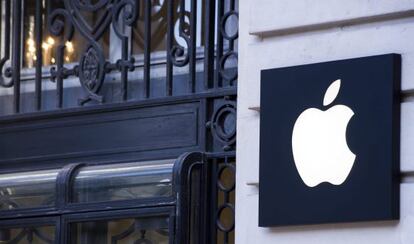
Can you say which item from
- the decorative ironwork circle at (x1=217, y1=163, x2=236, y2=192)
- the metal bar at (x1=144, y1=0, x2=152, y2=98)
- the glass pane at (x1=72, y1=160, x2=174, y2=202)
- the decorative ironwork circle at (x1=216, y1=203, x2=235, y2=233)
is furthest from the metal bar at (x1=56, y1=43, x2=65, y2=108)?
the decorative ironwork circle at (x1=216, y1=203, x2=235, y2=233)

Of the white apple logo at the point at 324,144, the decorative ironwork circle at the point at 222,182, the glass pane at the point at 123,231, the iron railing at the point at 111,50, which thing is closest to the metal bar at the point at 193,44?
the iron railing at the point at 111,50

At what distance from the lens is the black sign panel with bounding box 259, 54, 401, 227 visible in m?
8.63

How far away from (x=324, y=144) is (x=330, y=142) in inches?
2.2

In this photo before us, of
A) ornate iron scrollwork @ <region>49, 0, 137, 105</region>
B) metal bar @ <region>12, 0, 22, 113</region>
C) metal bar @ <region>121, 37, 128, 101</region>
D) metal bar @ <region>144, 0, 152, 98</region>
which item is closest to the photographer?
metal bar @ <region>144, 0, 152, 98</region>

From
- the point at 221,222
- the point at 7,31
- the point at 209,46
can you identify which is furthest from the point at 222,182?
the point at 7,31

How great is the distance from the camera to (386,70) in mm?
8664

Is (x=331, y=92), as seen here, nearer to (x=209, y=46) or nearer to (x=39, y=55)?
(x=209, y=46)

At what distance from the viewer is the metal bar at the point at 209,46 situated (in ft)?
Answer: 35.0

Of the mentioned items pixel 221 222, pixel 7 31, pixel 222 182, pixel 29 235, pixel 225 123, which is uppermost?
pixel 7 31

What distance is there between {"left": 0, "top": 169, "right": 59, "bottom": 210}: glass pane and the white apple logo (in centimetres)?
280

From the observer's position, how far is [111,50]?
38.2ft

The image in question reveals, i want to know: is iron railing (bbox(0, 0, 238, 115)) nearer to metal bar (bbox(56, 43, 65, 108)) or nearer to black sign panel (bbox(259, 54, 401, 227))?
metal bar (bbox(56, 43, 65, 108))

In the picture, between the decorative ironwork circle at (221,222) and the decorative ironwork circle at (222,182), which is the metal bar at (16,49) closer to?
the decorative ironwork circle at (222,182)

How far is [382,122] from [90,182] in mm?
3153
